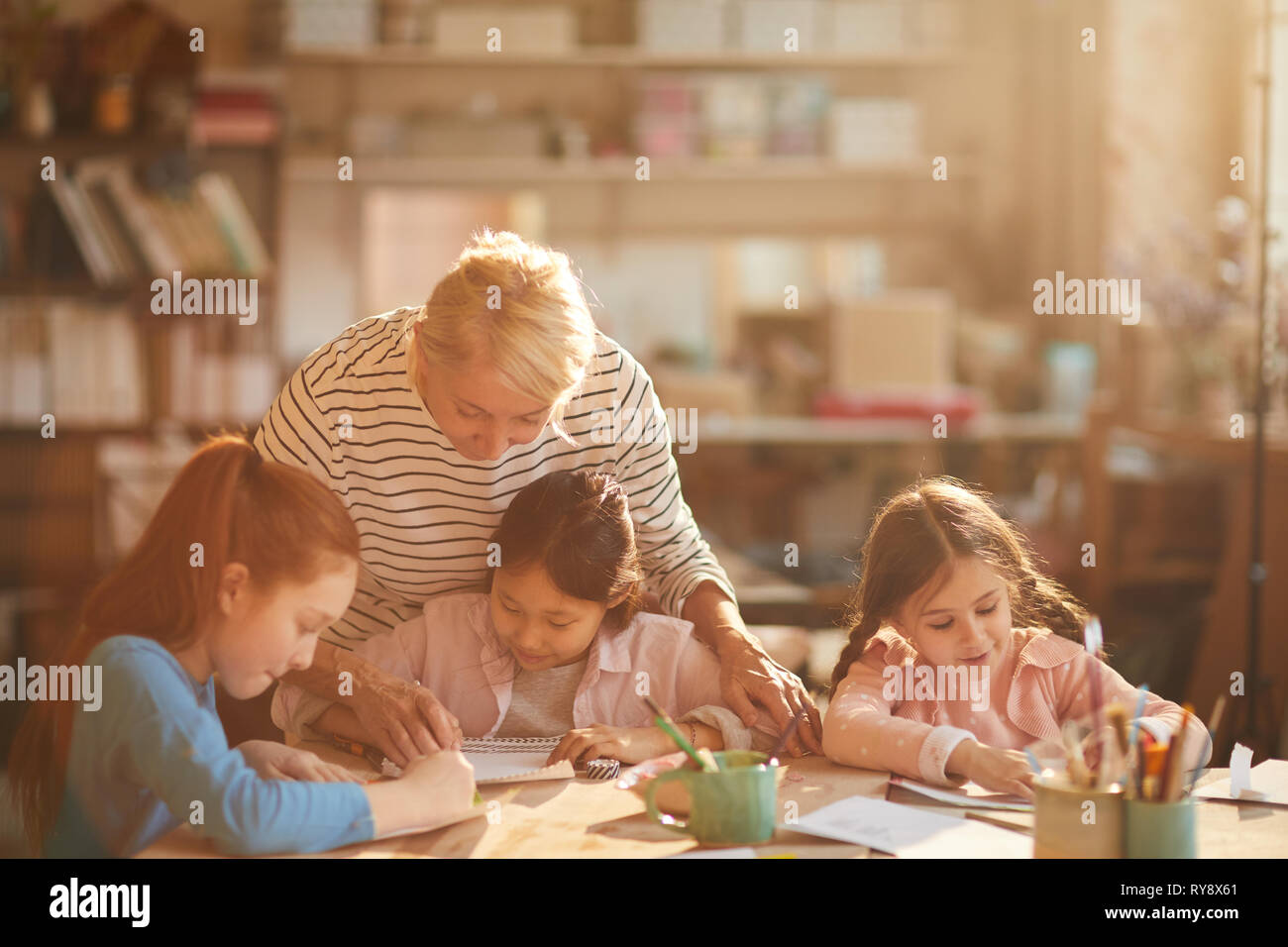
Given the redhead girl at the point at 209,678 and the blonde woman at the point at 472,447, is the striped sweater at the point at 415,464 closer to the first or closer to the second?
the blonde woman at the point at 472,447

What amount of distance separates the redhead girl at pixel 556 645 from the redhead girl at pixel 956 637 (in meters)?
0.13

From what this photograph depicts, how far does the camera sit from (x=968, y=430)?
15.0ft

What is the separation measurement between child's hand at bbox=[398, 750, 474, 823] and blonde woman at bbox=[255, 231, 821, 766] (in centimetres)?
16

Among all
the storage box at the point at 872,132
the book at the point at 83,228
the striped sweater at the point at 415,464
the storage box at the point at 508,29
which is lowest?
the striped sweater at the point at 415,464

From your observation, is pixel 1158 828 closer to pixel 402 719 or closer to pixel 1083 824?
pixel 1083 824

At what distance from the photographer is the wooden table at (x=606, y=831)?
109 cm

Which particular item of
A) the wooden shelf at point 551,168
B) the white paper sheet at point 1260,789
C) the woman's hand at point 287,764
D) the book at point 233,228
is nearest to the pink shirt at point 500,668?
the woman's hand at point 287,764

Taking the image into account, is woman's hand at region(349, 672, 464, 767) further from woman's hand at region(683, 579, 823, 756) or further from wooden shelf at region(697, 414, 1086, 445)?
wooden shelf at region(697, 414, 1086, 445)

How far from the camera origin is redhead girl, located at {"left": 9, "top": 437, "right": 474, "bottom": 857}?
1062 mm

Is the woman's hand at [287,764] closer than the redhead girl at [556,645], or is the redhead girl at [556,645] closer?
the woman's hand at [287,764]

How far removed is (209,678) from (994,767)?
0.72 meters

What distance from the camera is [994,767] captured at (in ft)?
4.09

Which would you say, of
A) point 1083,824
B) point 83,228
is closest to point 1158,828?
point 1083,824

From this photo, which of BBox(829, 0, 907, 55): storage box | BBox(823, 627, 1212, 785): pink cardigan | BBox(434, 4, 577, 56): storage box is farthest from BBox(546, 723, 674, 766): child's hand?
BBox(829, 0, 907, 55): storage box
